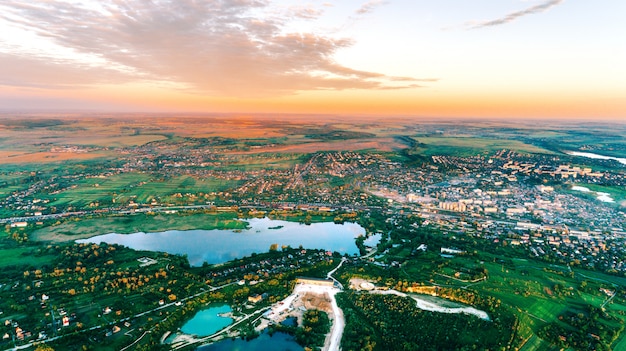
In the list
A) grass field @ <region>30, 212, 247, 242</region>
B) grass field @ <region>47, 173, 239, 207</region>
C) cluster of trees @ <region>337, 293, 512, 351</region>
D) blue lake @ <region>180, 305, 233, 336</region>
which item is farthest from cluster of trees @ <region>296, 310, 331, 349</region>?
grass field @ <region>47, 173, 239, 207</region>

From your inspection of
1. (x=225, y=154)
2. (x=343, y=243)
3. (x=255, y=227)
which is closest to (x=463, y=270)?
(x=343, y=243)

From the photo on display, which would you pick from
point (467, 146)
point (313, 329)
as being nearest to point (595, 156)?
point (467, 146)

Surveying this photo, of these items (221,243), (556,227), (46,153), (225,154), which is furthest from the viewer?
Answer: (225,154)

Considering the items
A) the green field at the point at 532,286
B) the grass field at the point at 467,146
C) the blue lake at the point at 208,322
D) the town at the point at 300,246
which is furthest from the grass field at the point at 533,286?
the grass field at the point at 467,146

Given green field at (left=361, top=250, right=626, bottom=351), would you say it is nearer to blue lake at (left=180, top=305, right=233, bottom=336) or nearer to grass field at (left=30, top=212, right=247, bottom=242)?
blue lake at (left=180, top=305, right=233, bottom=336)

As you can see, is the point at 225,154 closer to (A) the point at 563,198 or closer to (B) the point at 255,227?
(B) the point at 255,227

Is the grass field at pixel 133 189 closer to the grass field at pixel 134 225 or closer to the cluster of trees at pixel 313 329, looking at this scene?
the grass field at pixel 134 225
